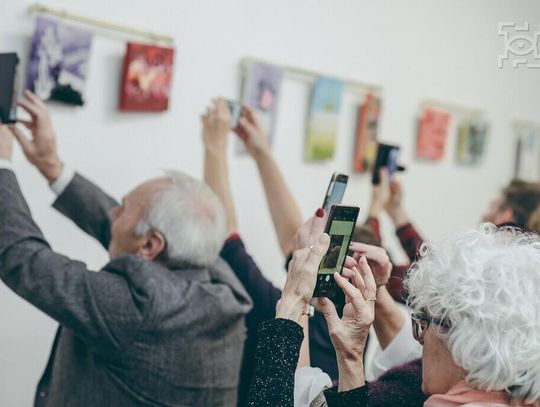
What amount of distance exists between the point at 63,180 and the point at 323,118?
3.94 ft

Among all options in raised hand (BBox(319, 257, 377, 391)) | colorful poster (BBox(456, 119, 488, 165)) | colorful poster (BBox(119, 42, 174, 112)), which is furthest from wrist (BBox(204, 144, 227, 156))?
colorful poster (BBox(456, 119, 488, 165))

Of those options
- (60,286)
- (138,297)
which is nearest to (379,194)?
(138,297)

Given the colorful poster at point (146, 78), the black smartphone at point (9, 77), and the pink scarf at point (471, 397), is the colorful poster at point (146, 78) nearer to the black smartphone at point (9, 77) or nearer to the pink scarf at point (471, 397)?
the black smartphone at point (9, 77)

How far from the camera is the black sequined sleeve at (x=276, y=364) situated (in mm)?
1078

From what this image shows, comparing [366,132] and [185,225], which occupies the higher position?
[366,132]

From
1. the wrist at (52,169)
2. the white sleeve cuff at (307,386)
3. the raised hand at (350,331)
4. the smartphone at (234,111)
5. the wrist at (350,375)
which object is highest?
the smartphone at (234,111)

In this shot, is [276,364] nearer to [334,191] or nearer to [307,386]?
[307,386]

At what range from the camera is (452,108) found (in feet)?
11.8

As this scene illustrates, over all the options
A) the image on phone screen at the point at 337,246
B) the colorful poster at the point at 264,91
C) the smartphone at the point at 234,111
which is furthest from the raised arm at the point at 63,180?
the image on phone screen at the point at 337,246

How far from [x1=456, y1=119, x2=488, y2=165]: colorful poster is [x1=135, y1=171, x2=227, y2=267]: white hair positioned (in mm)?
2220

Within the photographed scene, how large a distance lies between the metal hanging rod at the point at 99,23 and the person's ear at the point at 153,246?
638mm

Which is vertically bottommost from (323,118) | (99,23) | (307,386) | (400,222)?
(307,386)

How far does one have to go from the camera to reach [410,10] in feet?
10.6

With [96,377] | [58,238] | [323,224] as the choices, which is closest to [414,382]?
[323,224]
